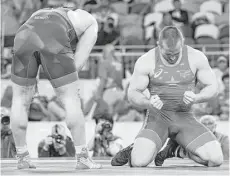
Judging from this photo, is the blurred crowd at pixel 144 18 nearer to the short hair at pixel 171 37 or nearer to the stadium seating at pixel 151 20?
the stadium seating at pixel 151 20

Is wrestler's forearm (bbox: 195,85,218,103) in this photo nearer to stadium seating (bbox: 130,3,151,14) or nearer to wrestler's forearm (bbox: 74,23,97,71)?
wrestler's forearm (bbox: 74,23,97,71)

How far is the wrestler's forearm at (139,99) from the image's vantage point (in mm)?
6535

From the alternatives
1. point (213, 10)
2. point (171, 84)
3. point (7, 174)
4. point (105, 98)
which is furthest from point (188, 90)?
point (213, 10)

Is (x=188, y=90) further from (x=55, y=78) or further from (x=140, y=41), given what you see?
(x=140, y=41)

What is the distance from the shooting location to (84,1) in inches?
611

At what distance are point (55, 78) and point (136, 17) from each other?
31.4 feet

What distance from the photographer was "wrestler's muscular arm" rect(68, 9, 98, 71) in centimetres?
597

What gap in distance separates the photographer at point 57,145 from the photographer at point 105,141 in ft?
1.09

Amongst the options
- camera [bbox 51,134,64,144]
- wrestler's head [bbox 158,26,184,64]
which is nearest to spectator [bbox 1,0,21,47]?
camera [bbox 51,134,64,144]

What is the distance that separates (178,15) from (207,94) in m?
8.42

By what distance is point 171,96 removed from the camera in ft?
22.3

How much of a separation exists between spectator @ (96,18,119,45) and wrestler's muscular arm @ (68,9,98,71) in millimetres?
7675

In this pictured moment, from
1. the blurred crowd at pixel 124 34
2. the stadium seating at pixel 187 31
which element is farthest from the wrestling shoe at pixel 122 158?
the stadium seating at pixel 187 31

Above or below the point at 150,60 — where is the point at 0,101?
below
